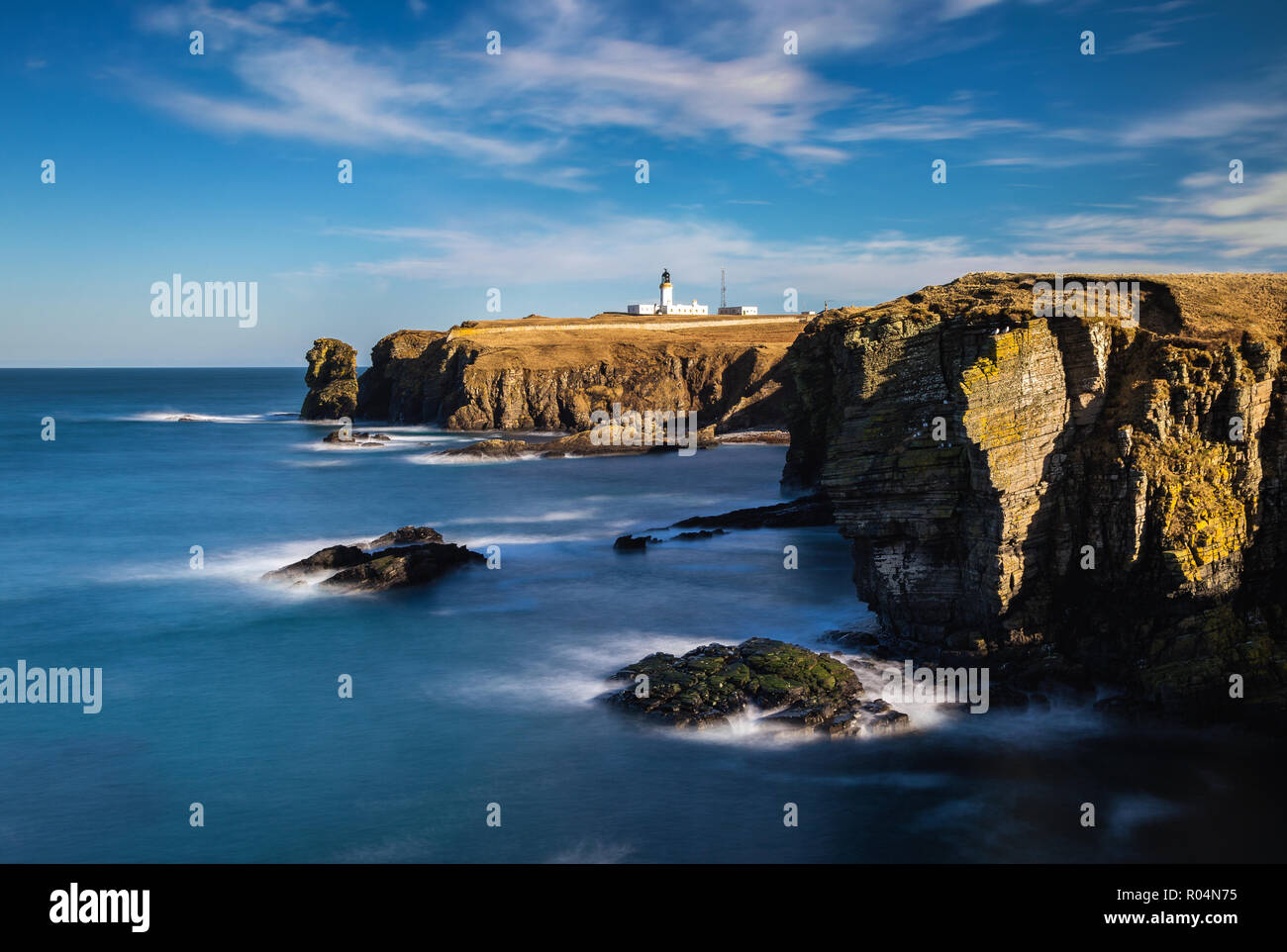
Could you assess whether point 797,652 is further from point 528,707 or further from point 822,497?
point 822,497

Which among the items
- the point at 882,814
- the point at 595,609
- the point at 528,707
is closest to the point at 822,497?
the point at 595,609

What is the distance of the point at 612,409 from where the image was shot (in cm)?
10431

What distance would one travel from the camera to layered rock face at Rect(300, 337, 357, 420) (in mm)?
119000

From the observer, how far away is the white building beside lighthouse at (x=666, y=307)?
15862 centimetres

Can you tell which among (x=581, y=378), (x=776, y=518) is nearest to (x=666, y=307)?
(x=581, y=378)

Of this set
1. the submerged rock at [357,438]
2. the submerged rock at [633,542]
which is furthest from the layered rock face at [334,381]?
the submerged rock at [633,542]

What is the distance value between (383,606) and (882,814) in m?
20.4

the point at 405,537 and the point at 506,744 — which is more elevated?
the point at 405,537

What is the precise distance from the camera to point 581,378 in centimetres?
10712

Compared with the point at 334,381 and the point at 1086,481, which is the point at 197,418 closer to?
the point at 334,381

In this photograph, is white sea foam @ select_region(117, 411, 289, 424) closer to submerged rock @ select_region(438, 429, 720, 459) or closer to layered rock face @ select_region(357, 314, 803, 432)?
layered rock face @ select_region(357, 314, 803, 432)

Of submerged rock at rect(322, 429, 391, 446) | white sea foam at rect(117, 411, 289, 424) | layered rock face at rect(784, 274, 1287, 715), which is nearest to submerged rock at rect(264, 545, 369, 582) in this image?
layered rock face at rect(784, 274, 1287, 715)

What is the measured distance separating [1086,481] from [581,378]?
286ft

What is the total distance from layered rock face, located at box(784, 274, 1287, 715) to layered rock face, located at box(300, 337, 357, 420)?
104094 millimetres
